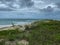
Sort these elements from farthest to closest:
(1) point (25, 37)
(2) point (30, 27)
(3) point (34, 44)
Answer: (2) point (30, 27), (1) point (25, 37), (3) point (34, 44)

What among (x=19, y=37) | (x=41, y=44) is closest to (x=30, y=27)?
(x=19, y=37)

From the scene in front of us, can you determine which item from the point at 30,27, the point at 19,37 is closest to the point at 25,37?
the point at 19,37

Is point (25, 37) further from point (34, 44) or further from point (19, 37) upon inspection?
point (34, 44)

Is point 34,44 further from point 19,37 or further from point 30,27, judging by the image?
point 30,27

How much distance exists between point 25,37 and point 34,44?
22.5 ft

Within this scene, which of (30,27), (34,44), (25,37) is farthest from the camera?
(30,27)

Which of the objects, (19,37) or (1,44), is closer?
(1,44)

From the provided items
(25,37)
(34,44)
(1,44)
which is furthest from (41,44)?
(25,37)

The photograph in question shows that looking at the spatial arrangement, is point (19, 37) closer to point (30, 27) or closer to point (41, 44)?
point (41, 44)

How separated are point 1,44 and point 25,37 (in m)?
6.20

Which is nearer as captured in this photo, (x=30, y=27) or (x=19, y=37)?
(x=19, y=37)

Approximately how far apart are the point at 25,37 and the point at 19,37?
0.62 meters

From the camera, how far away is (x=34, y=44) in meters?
13.7

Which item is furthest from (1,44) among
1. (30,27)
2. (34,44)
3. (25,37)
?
(30,27)
